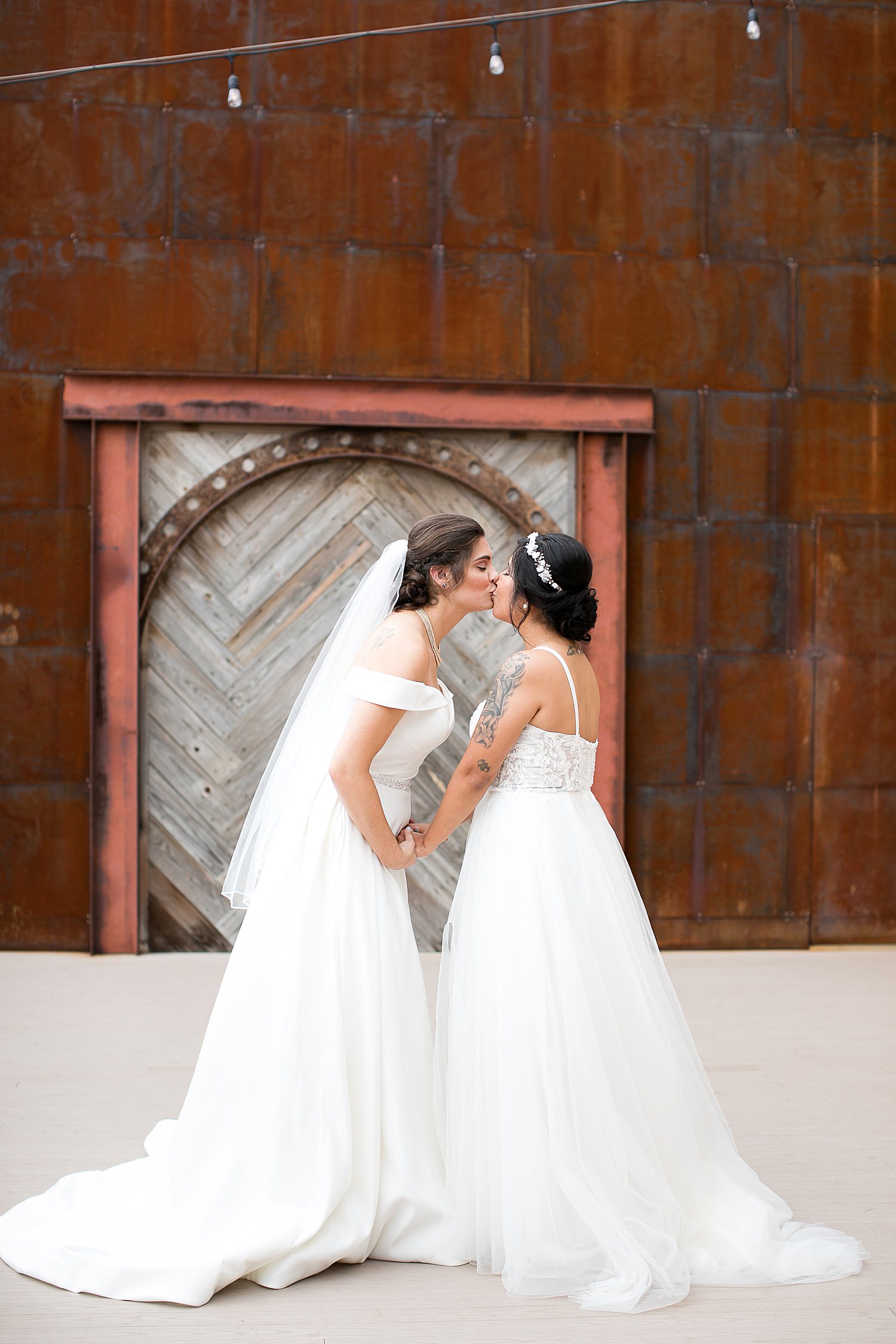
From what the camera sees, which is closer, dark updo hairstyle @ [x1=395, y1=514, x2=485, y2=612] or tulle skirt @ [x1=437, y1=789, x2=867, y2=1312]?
tulle skirt @ [x1=437, y1=789, x2=867, y2=1312]

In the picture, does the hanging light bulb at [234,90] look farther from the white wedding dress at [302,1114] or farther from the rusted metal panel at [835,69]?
the white wedding dress at [302,1114]

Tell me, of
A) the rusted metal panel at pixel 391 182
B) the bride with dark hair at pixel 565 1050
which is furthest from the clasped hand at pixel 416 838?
the rusted metal panel at pixel 391 182

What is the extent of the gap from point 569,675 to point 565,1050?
3.27 feet

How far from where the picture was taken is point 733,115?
22.0 ft

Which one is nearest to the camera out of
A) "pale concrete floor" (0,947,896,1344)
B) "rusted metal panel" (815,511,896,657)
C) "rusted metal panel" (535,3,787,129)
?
"pale concrete floor" (0,947,896,1344)

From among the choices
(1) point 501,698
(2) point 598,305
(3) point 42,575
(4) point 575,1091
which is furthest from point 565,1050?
(2) point 598,305

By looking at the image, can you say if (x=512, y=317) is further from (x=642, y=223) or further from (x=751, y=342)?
(x=751, y=342)

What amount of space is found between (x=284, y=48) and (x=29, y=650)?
3522 millimetres

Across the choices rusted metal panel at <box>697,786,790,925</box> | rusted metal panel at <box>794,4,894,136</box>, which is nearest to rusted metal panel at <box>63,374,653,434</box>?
rusted metal panel at <box>794,4,894,136</box>

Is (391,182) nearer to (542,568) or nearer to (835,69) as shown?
(835,69)

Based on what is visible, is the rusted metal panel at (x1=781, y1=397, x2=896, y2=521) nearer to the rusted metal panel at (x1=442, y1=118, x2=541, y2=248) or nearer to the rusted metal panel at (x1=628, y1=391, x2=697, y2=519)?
the rusted metal panel at (x1=628, y1=391, x2=697, y2=519)

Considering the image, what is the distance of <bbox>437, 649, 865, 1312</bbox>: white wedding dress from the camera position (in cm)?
295

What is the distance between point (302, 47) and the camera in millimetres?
6305

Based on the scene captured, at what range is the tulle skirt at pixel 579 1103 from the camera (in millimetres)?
2945
